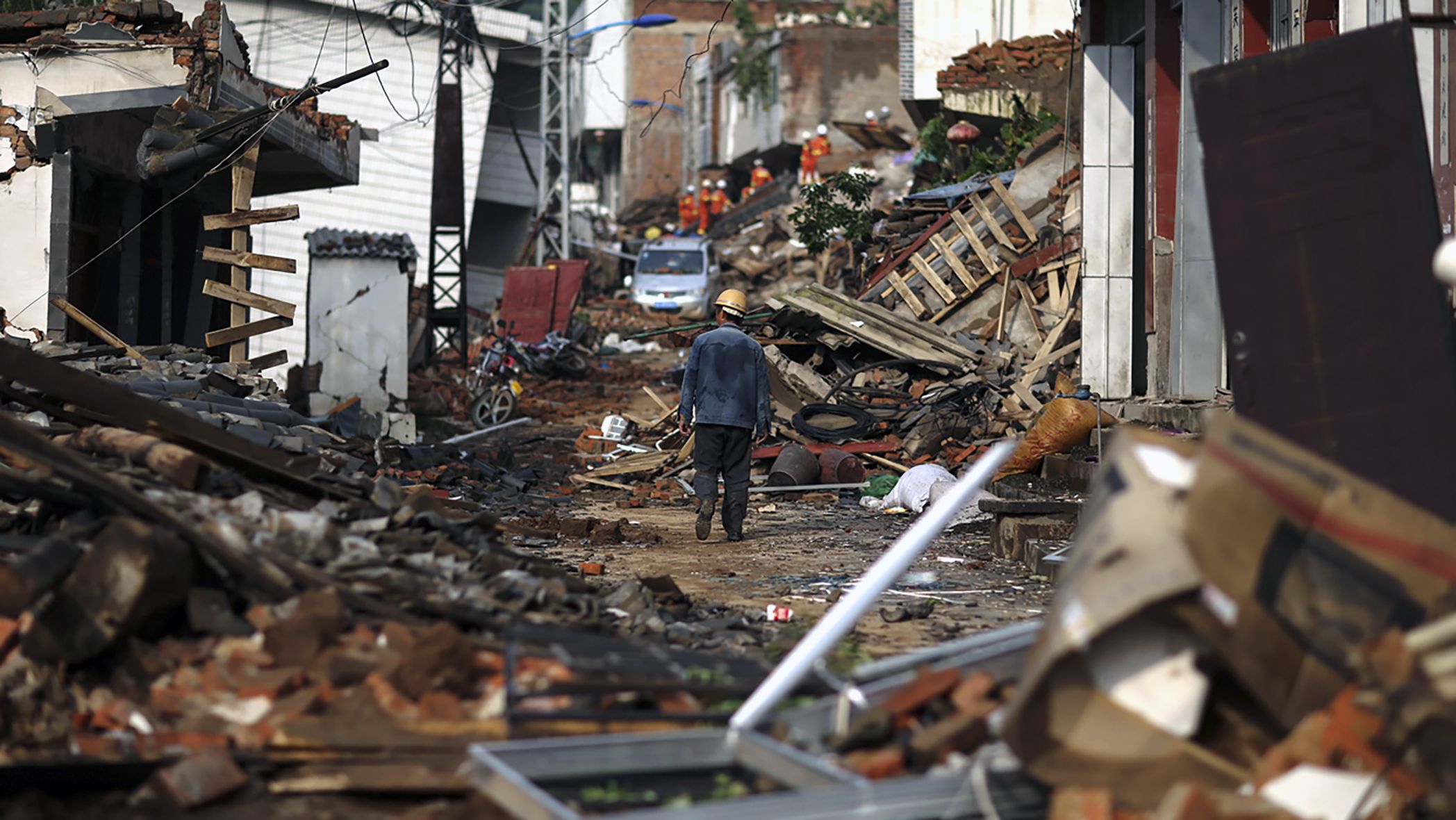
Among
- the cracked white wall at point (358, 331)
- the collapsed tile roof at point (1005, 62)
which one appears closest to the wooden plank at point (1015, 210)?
the collapsed tile roof at point (1005, 62)

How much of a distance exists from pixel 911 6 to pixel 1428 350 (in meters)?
30.1

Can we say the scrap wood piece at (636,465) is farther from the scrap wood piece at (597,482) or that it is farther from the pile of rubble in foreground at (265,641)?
the pile of rubble in foreground at (265,641)

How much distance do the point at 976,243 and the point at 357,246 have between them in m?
9.40

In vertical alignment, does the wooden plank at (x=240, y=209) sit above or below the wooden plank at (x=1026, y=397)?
above

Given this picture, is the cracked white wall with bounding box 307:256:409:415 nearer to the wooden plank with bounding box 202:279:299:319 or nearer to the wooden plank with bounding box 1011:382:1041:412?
the wooden plank with bounding box 202:279:299:319

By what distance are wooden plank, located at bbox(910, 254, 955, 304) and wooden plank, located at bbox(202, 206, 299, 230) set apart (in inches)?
370

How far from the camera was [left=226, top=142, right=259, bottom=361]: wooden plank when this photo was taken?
1427 centimetres

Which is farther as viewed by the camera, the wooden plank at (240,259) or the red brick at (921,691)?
the wooden plank at (240,259)

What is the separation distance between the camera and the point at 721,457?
11.4 m

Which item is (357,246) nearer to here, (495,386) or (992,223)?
(495,386)

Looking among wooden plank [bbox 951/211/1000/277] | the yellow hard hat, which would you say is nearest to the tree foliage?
wooden plank [bbox 951/211/1000/277]

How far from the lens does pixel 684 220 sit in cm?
5228

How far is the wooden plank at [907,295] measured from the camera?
67.2ft

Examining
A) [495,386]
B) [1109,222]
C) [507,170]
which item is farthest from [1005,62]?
[1109,222]
